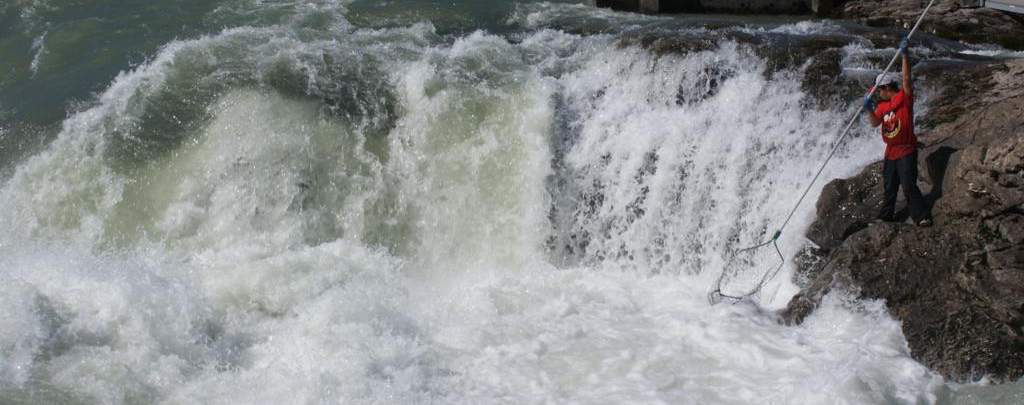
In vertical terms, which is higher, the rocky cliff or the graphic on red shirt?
the graphic on red shirt

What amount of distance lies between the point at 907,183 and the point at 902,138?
0.34 meters

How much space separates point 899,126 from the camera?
23.9 feet

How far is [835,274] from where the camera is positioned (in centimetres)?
751

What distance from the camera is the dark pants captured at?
288 inches

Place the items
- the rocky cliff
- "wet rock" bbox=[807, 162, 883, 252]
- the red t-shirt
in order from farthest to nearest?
"wet rock" bbox=[807, 162, 883, 252] < the red t-shirt < the rocky cliff

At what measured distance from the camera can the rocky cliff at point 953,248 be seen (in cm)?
684

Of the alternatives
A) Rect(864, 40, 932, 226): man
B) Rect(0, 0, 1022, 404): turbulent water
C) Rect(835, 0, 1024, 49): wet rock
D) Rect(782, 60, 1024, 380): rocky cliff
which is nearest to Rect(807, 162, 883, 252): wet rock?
Rect(782, 60, 1024, 380): rocky cliff

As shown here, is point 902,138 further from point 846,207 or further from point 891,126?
point 846,207

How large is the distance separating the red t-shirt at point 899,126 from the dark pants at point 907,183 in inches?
2.4

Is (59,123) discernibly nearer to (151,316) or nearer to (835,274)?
(151,316)

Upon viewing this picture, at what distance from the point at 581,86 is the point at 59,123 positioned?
18.3 feet

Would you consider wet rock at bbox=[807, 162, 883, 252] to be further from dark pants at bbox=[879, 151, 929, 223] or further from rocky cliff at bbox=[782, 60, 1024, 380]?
dark pants at bbox=[879, 151, 929, 223]

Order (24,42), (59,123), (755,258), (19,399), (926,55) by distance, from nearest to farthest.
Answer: (19,399) < (755,258) < (926,55) < (59,123) < (24,42)

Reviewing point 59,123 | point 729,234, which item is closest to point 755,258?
point 729,234
